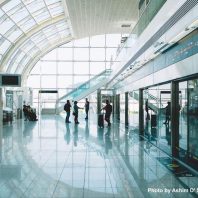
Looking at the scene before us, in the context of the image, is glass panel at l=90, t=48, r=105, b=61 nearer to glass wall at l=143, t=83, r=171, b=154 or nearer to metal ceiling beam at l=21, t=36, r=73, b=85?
metal ceiling beam at l=21, t=36, r=73, b=85

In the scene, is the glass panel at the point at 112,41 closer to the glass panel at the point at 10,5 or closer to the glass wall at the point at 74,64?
the glass wall at the point at 74,64

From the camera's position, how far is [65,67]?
39.9 metres

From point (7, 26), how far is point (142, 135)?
18.3 meters

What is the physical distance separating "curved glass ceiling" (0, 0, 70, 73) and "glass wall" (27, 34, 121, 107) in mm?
2153

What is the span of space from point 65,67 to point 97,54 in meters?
4.37

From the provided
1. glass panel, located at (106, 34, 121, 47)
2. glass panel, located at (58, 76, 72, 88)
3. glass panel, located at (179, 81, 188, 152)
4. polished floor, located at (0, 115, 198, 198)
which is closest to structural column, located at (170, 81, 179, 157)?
glass panel, located at (179, 81, 188, 152)

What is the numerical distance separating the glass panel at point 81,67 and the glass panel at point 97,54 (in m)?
1.21

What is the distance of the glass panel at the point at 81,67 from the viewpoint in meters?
40.0

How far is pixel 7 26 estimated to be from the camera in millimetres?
27875

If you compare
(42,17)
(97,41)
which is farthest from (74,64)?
(42,17)

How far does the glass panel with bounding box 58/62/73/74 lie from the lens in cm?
3972

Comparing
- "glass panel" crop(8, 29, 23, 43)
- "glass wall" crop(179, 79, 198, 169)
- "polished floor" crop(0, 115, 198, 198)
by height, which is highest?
"glass panel" crop(8, 29, 23, 43)

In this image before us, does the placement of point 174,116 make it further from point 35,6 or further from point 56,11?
point 56,11

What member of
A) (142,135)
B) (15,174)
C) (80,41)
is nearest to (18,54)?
(80,41)
